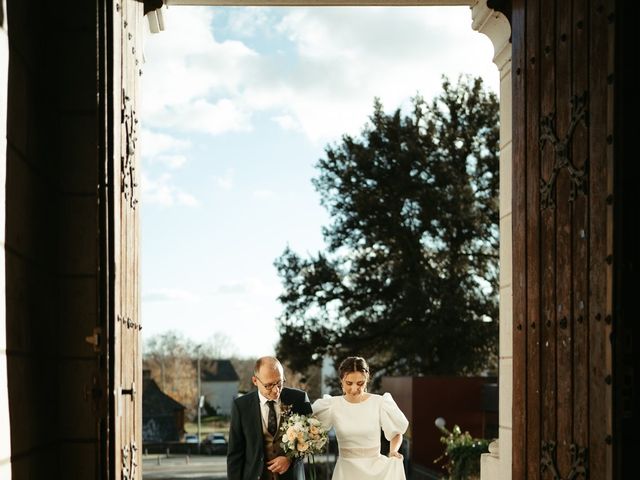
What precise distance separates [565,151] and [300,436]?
2601 millimetres

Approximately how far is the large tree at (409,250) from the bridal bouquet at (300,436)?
18794 millimetres

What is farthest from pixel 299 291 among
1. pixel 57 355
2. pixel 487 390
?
pixel 57 355

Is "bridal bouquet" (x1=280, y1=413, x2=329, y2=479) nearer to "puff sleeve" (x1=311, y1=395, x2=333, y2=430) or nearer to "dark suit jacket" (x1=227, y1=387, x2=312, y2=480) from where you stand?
"dark suit jacket" (x1=227, y1=387, x2=312, y2=480)

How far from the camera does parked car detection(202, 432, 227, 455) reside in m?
55.2

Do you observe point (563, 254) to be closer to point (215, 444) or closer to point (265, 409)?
point (265, 409)

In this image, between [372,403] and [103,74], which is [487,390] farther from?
[103,74]

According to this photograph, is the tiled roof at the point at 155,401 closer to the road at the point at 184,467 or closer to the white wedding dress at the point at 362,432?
the road at the point at 184,467

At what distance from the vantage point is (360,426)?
259 inches

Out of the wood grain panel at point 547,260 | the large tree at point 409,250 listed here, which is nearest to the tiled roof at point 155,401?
the large tree at point 409,250

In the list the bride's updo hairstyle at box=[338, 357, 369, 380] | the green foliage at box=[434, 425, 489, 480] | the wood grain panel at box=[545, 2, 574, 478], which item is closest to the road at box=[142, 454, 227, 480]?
the green foliage at box=[434, 425, 489, 480]

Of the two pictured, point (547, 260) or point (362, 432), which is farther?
point (362, 432)

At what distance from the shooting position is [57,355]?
16.2 ft

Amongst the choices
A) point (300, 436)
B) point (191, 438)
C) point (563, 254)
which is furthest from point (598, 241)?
point (191, 438)

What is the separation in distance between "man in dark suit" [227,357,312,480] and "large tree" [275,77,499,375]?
18.8m
